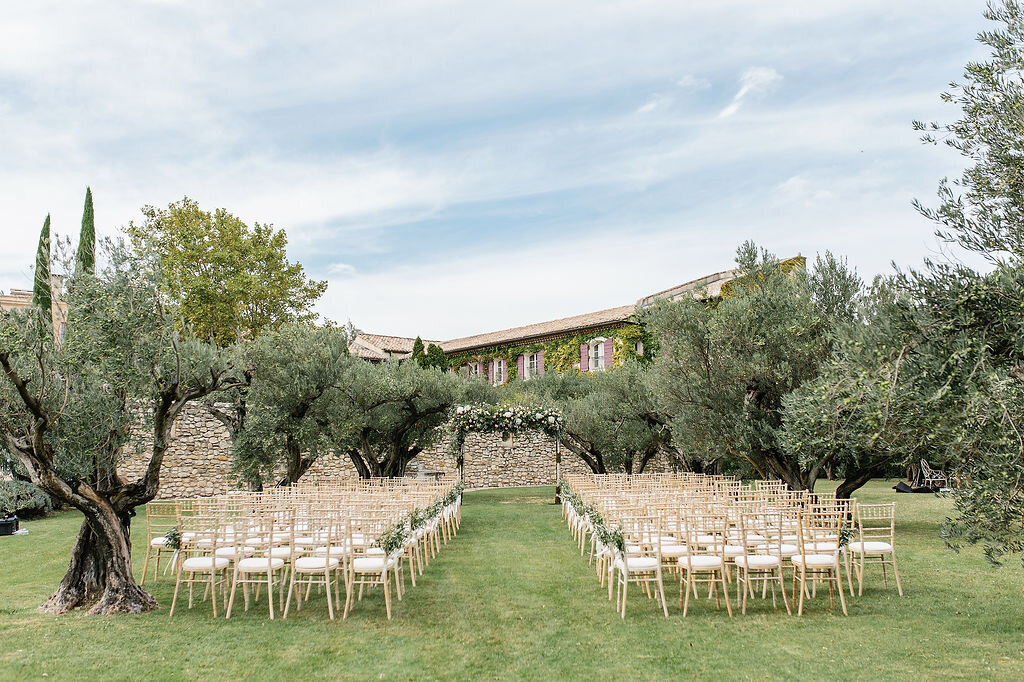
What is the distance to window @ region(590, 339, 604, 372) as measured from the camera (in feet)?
108

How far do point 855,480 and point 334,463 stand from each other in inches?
618

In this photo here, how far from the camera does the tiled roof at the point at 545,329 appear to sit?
3322cm

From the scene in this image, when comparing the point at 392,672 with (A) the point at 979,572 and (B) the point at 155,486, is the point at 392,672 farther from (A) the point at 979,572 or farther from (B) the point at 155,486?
(A) the point at 979,572

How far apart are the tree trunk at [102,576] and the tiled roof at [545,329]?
25215mm

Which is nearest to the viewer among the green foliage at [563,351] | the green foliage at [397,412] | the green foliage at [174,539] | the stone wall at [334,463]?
the green foliage at [174,539]

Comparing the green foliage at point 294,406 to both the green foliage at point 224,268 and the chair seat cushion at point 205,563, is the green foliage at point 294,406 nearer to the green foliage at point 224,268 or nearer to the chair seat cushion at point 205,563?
the chair seat cushion at point 205,563

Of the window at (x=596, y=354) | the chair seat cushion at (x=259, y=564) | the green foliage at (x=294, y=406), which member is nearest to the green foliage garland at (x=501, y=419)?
the green foliage at (x=294, y=406)

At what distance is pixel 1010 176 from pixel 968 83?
0.86 meters

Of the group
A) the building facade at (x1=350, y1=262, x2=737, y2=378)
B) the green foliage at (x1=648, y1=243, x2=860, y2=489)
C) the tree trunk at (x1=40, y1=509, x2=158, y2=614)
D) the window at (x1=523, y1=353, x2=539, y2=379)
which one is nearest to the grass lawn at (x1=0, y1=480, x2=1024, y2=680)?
the tree trunk at (x1=40, y1=509, x2=158, y2=614)

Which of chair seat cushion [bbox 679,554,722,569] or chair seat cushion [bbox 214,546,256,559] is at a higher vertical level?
chair seat cushion [bbox 214,546,256,559]

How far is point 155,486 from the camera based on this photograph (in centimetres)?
738

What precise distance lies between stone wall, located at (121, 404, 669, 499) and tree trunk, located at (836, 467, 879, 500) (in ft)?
30.1

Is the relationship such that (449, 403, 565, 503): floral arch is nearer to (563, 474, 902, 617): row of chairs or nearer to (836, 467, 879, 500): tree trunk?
(836, 467, 879, 500): tree trunk

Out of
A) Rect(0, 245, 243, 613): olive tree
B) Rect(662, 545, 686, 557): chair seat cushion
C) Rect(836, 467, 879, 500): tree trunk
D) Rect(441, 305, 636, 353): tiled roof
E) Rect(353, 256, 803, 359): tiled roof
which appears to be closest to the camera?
Rect(0, 245, 243, 613): olive tree
